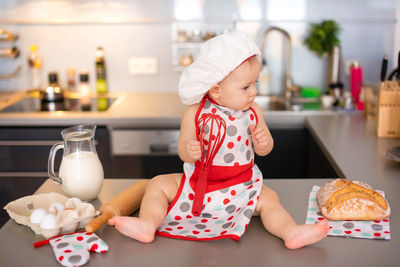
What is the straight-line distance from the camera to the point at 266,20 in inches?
118

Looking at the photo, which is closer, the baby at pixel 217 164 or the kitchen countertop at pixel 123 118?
the baby at pixel 217 164

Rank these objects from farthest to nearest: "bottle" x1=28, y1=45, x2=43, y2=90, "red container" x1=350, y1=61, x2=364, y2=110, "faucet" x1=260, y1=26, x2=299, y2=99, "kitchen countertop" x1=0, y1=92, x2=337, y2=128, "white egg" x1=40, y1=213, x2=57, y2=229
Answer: "bottle" x1=28, y1=45, x2=43, y2=90 → "faucet" x1=260, y1=26, x2=299, y2=99 → "red container" x1=350, y1=61, x2=364, y2=110 → "kitchen countertop" x1=0, y1=92, x2=337, y2=128 → "white egg" x1=40, y1=213, x2=57, y2=229

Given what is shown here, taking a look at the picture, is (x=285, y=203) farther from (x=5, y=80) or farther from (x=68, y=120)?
(x=5, y=80)

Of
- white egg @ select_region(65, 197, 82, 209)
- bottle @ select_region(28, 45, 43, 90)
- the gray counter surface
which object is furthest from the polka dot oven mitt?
bottle @ select_region(28, 45, 43, 90)

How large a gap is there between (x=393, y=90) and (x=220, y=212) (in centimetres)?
119

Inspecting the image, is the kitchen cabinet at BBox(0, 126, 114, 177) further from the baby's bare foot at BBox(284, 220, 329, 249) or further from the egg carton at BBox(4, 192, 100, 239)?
the baby's bare foot at BBox(284, 220, 329, 249)

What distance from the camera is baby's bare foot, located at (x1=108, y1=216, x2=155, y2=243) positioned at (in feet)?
3.84

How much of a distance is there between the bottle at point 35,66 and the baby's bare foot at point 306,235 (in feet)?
7.71

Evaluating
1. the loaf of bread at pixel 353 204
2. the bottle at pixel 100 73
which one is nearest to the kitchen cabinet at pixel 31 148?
the bottle at pixel 100 73

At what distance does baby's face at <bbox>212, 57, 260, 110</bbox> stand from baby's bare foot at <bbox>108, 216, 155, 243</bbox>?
15.0 inches

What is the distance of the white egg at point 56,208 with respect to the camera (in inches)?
49.4

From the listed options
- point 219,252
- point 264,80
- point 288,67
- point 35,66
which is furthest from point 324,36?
point 219,252

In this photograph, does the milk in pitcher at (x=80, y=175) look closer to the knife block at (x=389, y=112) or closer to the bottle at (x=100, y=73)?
the knife block at (x=389, y=112)

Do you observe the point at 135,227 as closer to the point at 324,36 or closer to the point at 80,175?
the point at 80,175
